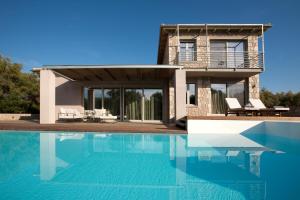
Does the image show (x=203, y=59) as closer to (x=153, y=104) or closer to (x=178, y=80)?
(x=178, y=80)

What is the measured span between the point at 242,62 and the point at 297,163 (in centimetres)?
1045

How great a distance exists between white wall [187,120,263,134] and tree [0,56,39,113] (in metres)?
15.6

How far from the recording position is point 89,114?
14.5m

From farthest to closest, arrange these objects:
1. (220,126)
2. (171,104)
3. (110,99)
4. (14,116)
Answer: (14,116)
(110,99)
(171,104)
(220,126)

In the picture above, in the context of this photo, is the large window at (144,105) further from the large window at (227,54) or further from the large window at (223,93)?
the large window at (227,54)

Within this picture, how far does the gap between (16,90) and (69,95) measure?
684cm

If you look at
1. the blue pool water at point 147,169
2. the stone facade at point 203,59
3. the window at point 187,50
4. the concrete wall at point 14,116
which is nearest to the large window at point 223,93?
the stone facade at point 203,59

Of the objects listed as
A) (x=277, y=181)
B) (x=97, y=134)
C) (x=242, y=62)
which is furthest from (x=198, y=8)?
(x=277, y=181)

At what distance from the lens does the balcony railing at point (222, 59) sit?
561 inches

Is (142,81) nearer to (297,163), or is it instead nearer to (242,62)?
(242,62)

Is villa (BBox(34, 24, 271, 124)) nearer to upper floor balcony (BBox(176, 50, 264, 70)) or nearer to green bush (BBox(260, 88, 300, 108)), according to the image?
upper floor balcony (BBox(176, 50, 264, 70))

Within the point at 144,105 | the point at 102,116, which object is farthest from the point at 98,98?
the point at 144,105

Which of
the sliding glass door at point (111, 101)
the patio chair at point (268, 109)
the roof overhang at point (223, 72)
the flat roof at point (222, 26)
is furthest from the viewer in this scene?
the sliding glass door at point (111, 101)

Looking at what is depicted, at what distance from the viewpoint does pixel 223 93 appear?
1501 cm
